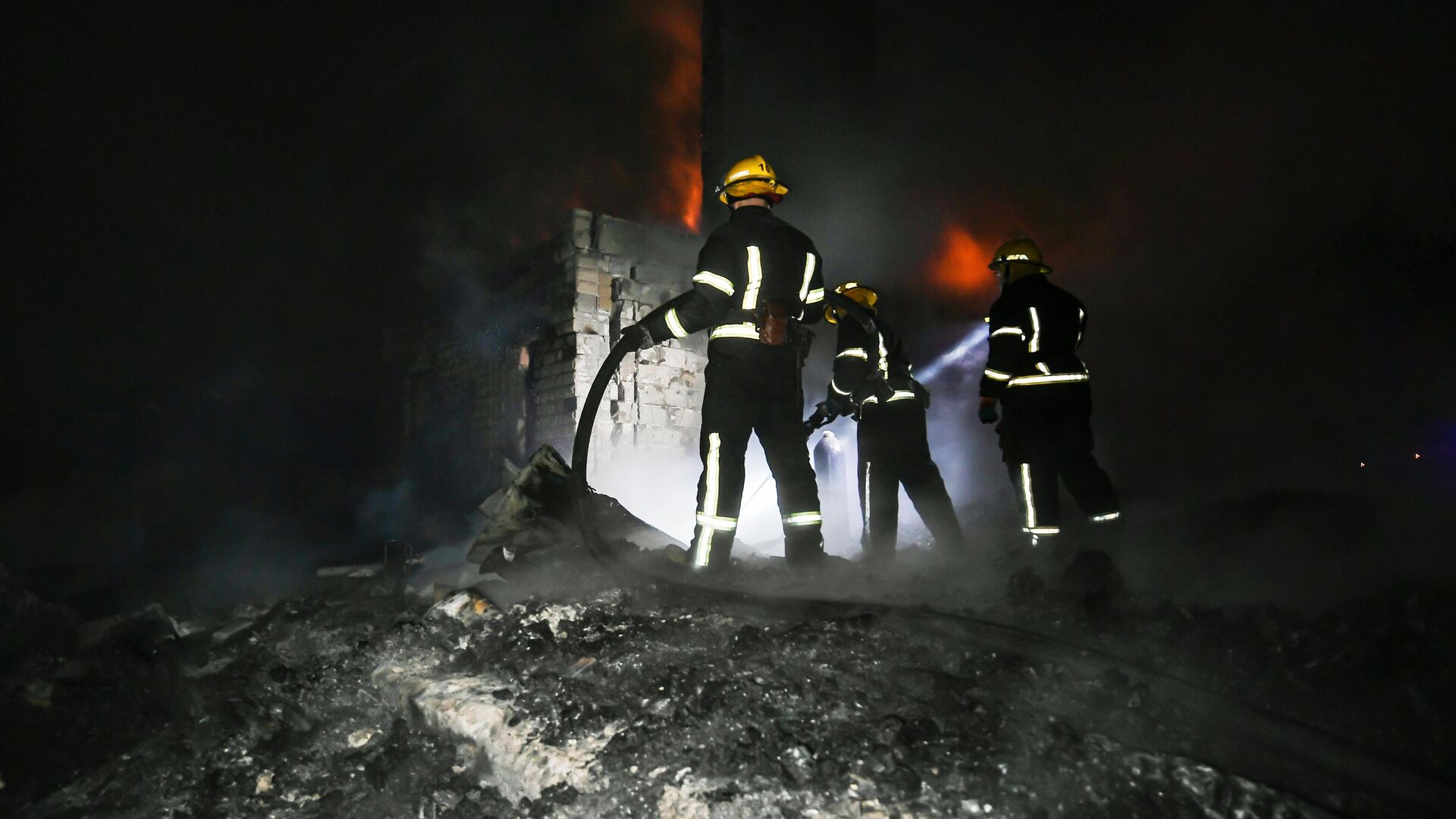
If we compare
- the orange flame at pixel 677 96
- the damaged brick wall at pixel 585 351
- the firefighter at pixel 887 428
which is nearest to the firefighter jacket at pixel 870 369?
the firefighter at pixel 887 428

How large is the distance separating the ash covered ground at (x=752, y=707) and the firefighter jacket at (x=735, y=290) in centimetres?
113

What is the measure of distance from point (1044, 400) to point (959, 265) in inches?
215

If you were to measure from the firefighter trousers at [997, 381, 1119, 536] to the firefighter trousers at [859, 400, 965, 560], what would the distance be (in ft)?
2.02

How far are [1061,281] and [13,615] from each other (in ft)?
28.1

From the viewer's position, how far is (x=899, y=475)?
4.43 metres

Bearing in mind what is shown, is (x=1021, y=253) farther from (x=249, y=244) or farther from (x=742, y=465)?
(x=249, y=244)

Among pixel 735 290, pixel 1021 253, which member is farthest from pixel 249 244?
pixel 1021 253

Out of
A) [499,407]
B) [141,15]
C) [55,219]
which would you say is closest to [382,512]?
[499,407]

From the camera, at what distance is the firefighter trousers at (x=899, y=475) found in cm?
433

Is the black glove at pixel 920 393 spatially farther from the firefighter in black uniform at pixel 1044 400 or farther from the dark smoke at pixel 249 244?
the dark smoke at pixel 249 244

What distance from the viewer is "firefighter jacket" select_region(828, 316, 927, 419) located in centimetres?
426

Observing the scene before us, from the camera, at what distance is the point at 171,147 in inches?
330

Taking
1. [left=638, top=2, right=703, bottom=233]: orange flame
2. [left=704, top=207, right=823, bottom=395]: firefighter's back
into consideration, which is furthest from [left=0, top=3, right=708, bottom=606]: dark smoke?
[left=704, top=207, right=823, bottom=395]: firefighter's back

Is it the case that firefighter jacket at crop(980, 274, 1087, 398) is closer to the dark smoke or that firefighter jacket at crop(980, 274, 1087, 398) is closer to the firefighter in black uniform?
the firefighter in black uniform
